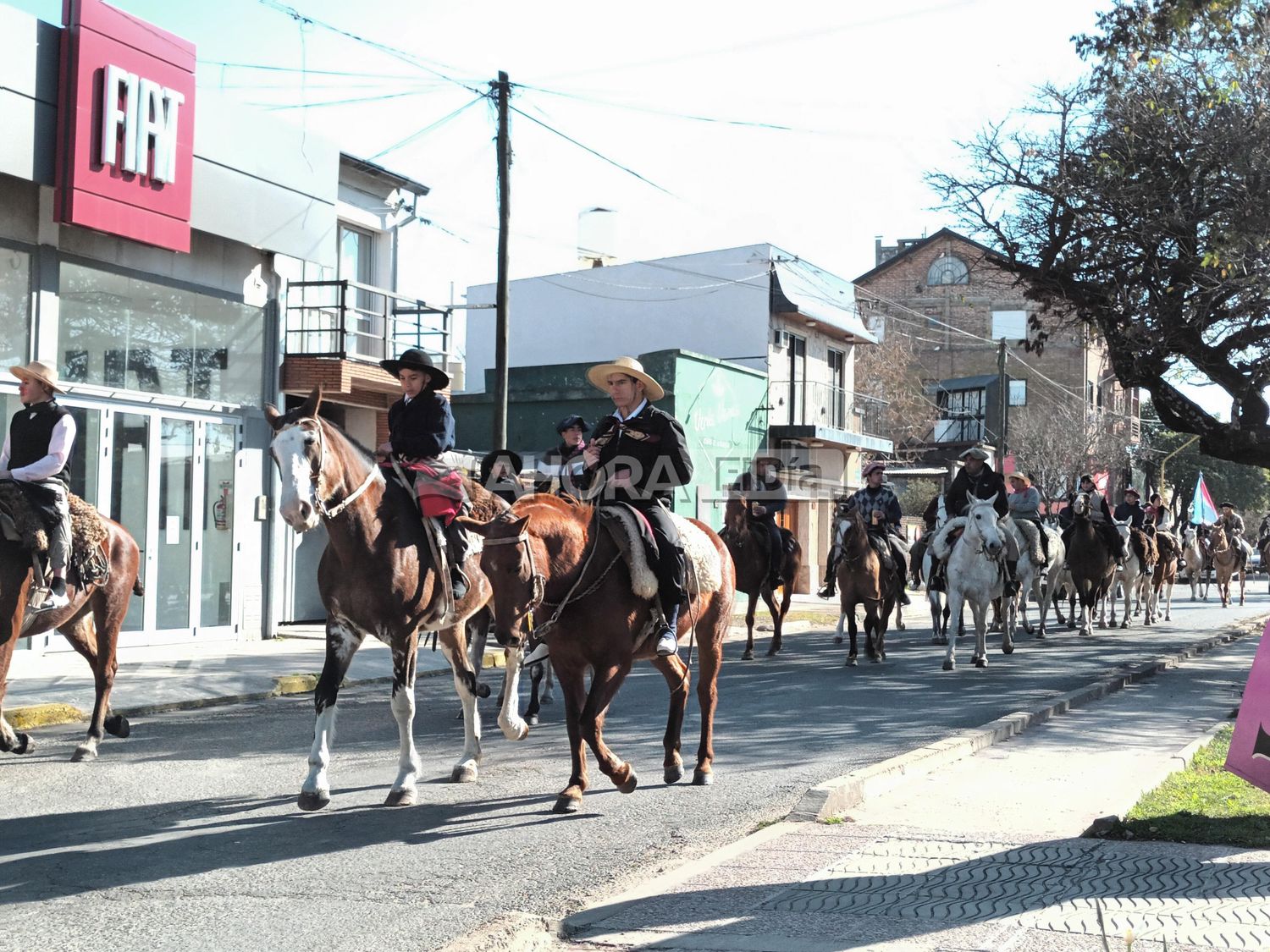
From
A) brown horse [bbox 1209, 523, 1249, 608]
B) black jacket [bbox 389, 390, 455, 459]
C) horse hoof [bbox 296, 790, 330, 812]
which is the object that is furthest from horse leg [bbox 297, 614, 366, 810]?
brown horse [bbox 1209, 523, 1249, 608]

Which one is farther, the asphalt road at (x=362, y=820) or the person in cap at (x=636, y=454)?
the person in cap at (x=636, y=454)

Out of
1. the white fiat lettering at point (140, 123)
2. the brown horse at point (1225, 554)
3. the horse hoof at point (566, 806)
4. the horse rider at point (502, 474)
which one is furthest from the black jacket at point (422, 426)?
the brown horse at point (1225, 554)

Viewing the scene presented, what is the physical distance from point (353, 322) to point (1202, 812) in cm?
1678

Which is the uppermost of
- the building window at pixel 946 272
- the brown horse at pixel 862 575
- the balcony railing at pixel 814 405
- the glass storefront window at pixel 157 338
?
the building window at pixel 946 272

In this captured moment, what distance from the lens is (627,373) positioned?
792 centimetres

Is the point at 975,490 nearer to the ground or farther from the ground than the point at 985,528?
farther from the ground

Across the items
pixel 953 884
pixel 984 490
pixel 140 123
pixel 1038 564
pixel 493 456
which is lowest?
pixel 953 884

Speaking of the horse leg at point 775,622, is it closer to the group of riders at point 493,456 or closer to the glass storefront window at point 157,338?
the group of riders at point 493,456

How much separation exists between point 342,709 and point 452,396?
65.9 feet

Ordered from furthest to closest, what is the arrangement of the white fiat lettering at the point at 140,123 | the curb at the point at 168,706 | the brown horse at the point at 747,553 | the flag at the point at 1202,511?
the flag at the point at 1202,511 → the brown horse at the point at 747,553 → the white fiat lettering at the point at 140,123 → the curb at the point at 168,706

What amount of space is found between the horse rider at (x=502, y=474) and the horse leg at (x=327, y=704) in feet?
8.22

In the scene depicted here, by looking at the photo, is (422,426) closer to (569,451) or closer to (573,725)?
(573,725)

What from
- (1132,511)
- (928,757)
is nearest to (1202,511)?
(1132,511)

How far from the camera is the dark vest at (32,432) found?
8.84 meters
